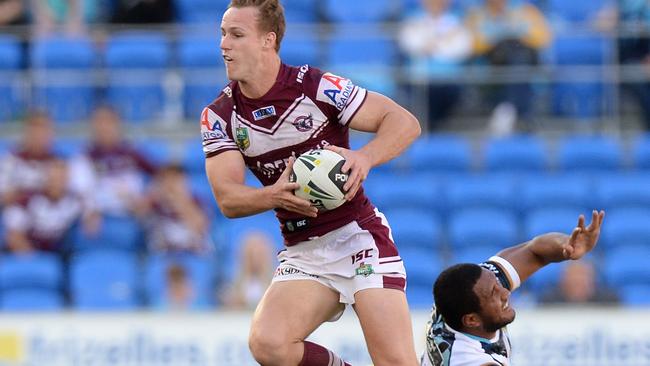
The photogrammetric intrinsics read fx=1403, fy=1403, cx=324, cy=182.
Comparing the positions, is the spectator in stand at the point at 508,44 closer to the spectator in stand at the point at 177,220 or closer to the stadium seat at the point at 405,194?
the stadium seat at the point at 405,194

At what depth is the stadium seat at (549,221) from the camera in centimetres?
1262

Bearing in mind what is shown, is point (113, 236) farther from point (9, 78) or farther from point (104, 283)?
point (9, 78)

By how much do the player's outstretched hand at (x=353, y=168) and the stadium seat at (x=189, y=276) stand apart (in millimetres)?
5270

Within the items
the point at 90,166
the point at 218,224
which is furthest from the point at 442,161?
the point at 90,166

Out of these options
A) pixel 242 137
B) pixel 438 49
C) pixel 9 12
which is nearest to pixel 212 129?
pixel 242 137

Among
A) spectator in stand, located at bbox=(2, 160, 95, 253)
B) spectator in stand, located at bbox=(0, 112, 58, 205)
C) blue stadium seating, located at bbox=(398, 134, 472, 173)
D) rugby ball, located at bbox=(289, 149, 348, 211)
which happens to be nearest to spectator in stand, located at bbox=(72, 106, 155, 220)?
spectator in stand, located at bbox=(2, 160, 95, 253)

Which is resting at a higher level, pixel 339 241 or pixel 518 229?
pixel 339 241

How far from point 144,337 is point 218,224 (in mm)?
2135

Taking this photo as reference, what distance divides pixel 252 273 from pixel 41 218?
2098 mm

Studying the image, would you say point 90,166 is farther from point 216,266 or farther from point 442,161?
point 442,161

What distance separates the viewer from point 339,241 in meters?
7.27

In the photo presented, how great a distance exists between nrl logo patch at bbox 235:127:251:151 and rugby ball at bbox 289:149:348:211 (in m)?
0.45

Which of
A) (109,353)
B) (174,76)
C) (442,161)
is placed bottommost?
(109,353)

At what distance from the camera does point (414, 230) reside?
12.6 meters
